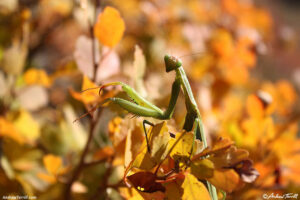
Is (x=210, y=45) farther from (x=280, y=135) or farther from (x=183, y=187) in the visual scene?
(x=183, y=187)

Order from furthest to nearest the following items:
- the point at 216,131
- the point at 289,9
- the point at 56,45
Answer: the point at 289,9
the point at 56,45
the point at 216,131

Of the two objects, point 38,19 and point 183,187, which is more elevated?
point 38,19

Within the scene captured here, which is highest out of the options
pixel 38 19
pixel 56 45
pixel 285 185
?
pixel 38 19

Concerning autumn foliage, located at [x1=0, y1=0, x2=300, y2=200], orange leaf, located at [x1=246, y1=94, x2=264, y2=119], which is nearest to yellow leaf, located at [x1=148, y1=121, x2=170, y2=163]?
autumn foliage, located at [x1=0, y1=0, x2=300, y2=200]

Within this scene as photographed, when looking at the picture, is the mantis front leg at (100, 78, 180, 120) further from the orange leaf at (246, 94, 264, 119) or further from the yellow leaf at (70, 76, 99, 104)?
the orange leaf at (246, 94, 264, 119)

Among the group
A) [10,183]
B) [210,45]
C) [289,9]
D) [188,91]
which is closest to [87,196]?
[10,183]

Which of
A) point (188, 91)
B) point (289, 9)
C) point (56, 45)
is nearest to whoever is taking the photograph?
point (188, 91)

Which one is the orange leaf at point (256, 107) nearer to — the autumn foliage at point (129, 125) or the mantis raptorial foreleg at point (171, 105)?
the autumn foliage at point (129, 125)
